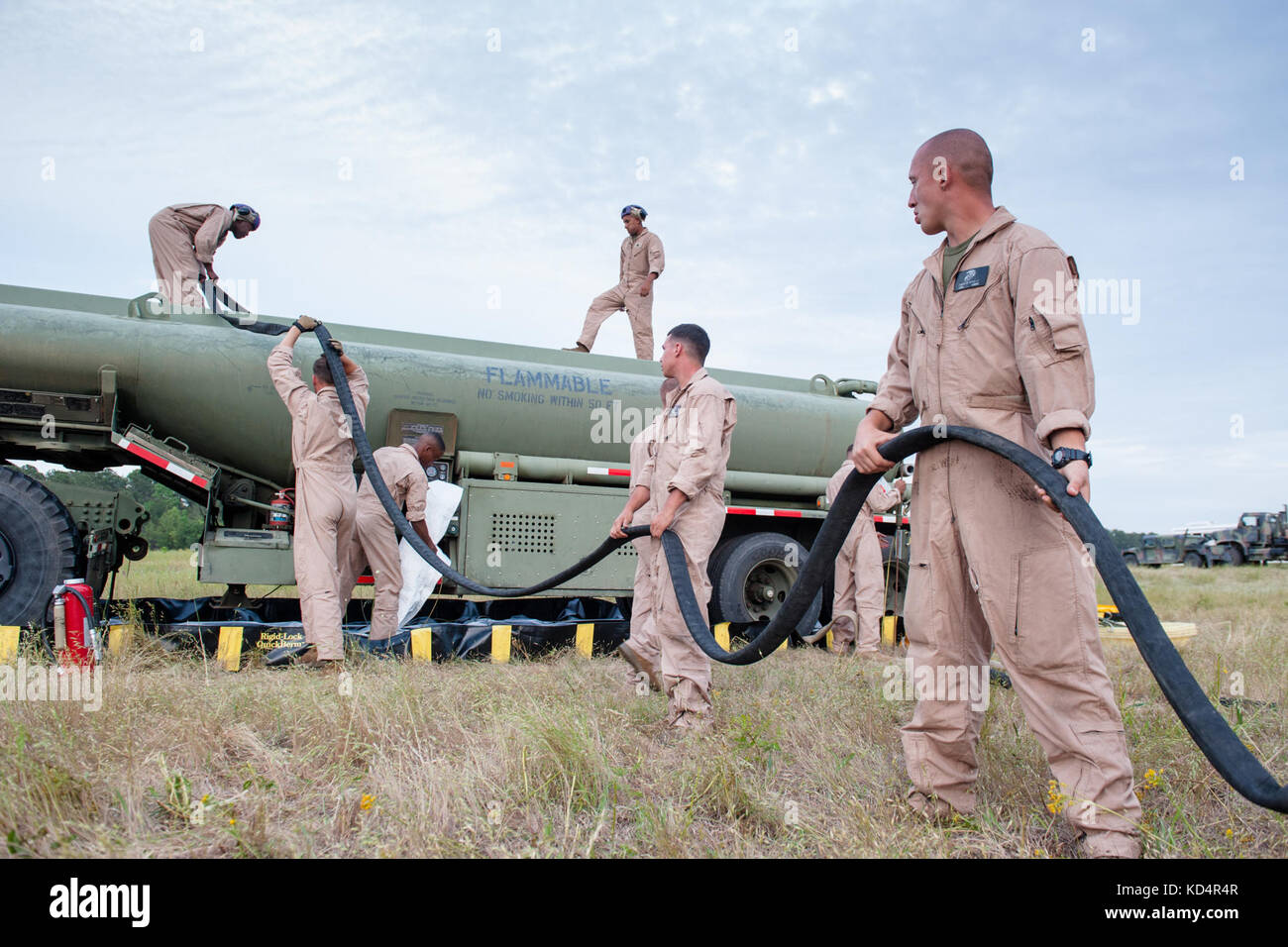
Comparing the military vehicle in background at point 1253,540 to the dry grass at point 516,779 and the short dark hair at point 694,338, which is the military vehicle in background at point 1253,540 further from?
the short dark hair at point 694,338

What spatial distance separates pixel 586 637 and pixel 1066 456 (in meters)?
4.61

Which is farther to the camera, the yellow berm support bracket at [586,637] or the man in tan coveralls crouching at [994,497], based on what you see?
the yellow berm support bracket at [586,637]

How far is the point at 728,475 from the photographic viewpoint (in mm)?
7801

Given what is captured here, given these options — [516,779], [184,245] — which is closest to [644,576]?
[516,779]

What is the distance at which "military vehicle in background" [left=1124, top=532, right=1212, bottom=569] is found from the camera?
93.8 feet

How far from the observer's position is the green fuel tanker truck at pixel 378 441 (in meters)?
5.64

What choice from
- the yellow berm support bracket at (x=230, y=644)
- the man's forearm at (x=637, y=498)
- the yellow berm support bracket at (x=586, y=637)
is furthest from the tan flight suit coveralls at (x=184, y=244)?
the man's forearm at (x=637, y=498)

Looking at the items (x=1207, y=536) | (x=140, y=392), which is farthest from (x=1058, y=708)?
(x=1207, y=536)

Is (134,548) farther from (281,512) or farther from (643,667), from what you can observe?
(643,667)

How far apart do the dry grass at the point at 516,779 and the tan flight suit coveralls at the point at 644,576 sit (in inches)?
20.4

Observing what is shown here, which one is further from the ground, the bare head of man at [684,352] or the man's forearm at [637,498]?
the bare head of man at [684,352]
